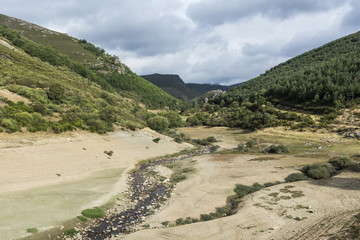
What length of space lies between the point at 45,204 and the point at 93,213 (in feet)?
13.6

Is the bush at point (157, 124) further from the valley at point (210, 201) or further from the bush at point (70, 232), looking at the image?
the bush at point (70, 232)

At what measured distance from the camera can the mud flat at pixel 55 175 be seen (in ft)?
51.0

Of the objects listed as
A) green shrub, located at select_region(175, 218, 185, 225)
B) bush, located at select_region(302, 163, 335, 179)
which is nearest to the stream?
green shrub, located at select_region(175, 218, 185, 225)

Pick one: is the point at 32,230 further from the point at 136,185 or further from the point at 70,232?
the point at 136,185

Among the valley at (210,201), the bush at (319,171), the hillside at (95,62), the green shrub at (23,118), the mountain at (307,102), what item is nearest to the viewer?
the valley at (210,201)

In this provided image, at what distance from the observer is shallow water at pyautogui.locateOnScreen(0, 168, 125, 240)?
14.0 metres

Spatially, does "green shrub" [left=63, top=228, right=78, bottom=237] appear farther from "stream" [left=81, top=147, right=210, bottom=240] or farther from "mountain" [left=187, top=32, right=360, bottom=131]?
"mountain" [left=187, top=32, right=360, bottom=131]

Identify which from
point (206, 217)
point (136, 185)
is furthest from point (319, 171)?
point (136, 185)

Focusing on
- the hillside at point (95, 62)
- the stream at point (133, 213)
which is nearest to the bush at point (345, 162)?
the stream at point (133, 213)

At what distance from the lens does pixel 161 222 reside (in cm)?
1647

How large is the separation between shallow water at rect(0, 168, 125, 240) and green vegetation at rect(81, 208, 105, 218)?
571mm

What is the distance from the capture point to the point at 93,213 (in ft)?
56.9

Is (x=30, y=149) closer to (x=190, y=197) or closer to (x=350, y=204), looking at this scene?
(x=190, y=197)

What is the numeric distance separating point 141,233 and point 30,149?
2283cm
